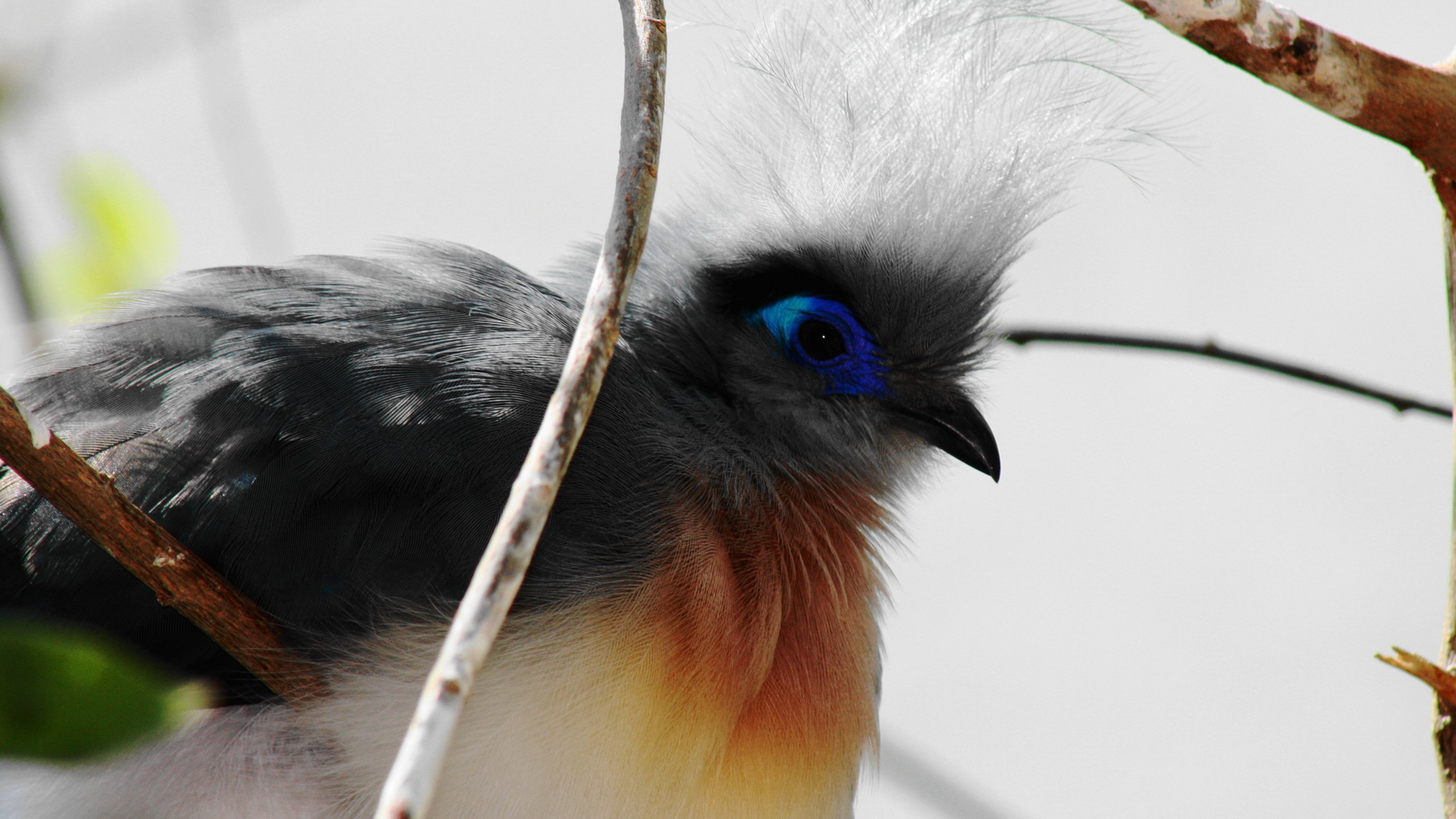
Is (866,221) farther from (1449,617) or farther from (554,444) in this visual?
(554,444)

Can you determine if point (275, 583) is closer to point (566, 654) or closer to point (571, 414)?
point (566, 654)

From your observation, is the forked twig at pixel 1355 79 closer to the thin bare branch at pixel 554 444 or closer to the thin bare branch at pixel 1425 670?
the thin bare branch at pixel 1425 670

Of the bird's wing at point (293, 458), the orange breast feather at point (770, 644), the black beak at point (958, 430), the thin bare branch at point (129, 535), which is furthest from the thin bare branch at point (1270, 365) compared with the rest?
the thin bare branch at point (129, 535)

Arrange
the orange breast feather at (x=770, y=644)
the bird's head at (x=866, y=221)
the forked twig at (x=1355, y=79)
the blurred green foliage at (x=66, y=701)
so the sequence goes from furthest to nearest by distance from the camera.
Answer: the bird's head at (x=866, y=221), the orange breast feather at (x=770, y=644), the forked twig at (x=1355, y=79), the blurred green foliage at (x=66, y=701)

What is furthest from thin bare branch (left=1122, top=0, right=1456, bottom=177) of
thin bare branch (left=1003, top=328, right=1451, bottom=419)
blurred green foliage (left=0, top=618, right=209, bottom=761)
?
blurred green foliage (left=0, top=618, right=209, bottom=761)

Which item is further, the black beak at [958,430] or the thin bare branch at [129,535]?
the black beak at [958,430]

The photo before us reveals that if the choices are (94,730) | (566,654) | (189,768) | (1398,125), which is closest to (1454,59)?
(1398,125)
